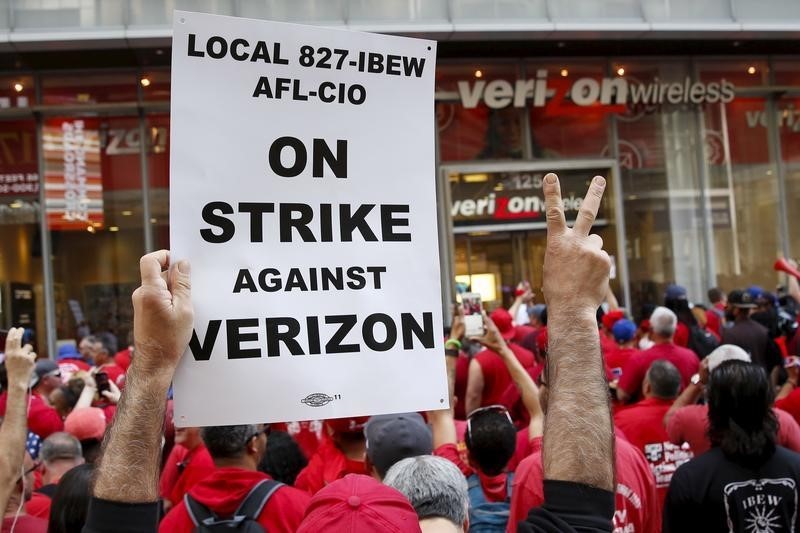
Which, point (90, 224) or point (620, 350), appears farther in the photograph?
point (90, 224)

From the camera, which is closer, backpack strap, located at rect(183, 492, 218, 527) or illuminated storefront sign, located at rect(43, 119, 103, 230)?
backpack strap, located at rect(183, 492, 218, 527)

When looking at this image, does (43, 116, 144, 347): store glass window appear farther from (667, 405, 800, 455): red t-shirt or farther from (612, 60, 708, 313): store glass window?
(667, 405, 800, 455): red t-shirt

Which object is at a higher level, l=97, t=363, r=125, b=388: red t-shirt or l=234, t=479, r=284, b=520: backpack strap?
l=97, t=363, r=125, b=388: red t-shirt

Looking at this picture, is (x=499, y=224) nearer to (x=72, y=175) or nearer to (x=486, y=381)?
(x=72, y=175)

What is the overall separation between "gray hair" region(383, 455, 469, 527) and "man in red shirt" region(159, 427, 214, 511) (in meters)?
1.79

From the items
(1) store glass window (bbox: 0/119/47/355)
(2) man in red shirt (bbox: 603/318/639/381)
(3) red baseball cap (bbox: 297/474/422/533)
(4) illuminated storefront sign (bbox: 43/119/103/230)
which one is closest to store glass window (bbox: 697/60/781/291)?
(2) man in red shirt (bbox: 603/318/639/381)

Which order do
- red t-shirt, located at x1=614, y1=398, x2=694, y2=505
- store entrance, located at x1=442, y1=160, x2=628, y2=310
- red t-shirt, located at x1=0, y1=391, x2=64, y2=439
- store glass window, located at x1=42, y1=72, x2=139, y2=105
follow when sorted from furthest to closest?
store entrance, located at x1=442, y1=160, x2=628, y2=310, store glass window, located at x1=42, y1=72, x2=139, y2=105, red t-shirt, located at x1=0, y1=391, x2=64, y2=439, red t-shirt, located at x1=614, y1=398, x2=694, y2=505

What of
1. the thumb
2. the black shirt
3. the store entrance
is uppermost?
the store entrance

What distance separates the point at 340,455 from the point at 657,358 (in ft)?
9.48

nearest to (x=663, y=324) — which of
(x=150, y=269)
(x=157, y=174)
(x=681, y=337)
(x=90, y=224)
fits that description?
(x=681, y=337)

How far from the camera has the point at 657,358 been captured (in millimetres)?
6434

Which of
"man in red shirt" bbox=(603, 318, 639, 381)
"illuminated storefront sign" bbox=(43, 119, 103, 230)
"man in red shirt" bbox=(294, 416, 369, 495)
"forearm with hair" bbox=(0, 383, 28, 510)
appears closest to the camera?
"forearm with hair" bbox=(0, 383, 28, 510)

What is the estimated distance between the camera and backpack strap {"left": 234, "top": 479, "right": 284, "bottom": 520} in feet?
11.3

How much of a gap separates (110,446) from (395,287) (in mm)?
1041
